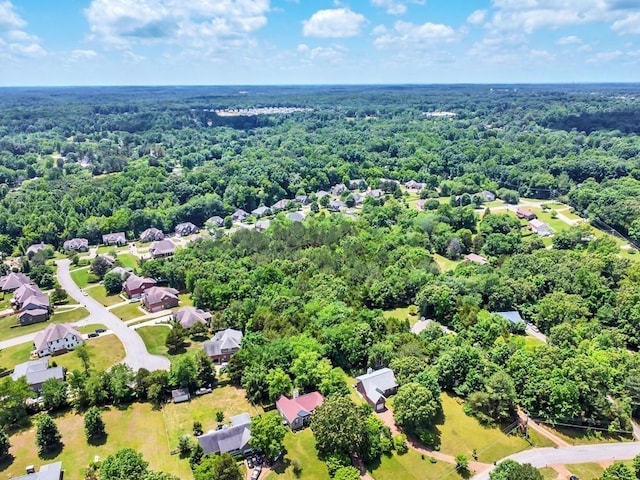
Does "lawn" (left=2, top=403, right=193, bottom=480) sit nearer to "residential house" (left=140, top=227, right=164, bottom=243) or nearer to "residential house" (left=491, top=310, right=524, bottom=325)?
"residential house" (left=491, top=310, right=524, bottom=325)

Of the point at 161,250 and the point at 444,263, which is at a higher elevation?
the point at 161,250

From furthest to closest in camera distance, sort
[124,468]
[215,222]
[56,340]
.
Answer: [215,222]
[56,340]
[124,468]

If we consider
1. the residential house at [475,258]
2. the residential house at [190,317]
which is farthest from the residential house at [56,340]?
the residential house at [475,258]

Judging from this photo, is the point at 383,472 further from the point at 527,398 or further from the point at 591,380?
the point at 591,380

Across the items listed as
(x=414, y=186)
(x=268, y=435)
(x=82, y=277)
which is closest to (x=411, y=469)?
(x=268, y=435)

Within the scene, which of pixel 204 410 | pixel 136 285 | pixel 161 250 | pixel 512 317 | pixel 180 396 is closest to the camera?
pixel 204 410

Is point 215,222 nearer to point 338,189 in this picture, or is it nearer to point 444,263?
point 338,189

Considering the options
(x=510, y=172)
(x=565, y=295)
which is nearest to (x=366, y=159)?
(x=510, y=172)
